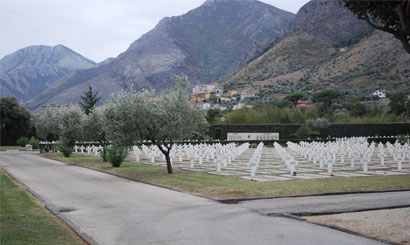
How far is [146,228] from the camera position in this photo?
8.30 metres

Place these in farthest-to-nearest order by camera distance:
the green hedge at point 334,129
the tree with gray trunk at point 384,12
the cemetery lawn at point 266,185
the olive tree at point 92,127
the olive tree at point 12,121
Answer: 1. the olive tree at point 12,121
2. the green hedge at point 334,129
3. the olive tree at point 92,127
4. the cemetery lawn at point 266,185
5. the tree with gray trunk at point 384,12

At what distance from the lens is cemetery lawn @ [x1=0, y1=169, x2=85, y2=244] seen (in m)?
7.21

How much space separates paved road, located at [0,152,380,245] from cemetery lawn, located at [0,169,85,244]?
14.6 inches

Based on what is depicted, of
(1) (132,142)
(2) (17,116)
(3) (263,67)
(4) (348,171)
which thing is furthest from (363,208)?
(3) (263,67)

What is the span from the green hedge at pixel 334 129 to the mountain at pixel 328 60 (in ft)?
108

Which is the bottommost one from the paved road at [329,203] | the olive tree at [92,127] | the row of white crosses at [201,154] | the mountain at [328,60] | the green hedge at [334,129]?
the paved road at [329,203]

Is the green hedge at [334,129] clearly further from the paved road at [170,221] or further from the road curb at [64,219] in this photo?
the road curb at [64,219]

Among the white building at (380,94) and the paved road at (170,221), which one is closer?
the paved road at (170,221)

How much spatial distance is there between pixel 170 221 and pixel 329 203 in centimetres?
475

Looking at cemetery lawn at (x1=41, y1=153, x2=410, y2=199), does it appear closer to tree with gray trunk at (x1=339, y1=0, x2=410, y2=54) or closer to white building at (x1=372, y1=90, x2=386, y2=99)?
tree with gray trunk at (x1=339, y1=0, x2=410, y2=54)

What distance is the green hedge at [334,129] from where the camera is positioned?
182 ft

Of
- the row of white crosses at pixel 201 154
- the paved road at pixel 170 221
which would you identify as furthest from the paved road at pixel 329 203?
the row of white crosses at pixel 201 154

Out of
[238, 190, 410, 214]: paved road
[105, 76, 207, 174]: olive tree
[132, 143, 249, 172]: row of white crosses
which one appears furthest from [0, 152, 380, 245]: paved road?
[132, 143, 249, 172]: row of white crosses

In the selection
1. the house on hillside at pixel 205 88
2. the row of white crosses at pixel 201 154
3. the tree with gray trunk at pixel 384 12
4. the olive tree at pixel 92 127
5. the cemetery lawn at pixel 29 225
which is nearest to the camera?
the cemetery lawn at pixel 29 225
